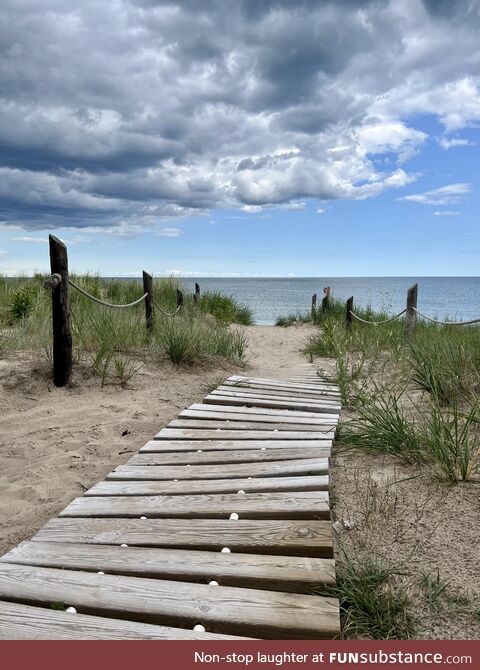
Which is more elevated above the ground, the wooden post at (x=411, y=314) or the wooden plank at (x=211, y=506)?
the wooden post at (x=411, y=314)

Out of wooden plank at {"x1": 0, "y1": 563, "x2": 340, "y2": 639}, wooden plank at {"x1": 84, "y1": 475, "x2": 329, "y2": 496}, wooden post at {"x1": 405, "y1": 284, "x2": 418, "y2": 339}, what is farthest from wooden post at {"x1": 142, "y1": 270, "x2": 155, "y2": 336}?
wooden plank at {"x1": 0, "y1": 563, "x2": 340, "y2": 639}

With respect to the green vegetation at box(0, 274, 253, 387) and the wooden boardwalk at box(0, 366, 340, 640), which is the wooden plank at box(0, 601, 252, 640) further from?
the green vegetation at box(0, 274, 253, 387)

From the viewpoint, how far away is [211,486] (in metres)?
2.93

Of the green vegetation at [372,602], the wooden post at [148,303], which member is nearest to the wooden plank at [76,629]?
the green vegetation at [372,602]

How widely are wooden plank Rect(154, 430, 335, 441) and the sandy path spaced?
39 cm

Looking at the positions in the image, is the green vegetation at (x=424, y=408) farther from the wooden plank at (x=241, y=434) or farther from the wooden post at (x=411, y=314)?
the wooden post at (x=411, y=314)

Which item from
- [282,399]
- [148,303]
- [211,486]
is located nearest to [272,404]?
[282,399]

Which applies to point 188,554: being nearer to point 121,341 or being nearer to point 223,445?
point 223,445

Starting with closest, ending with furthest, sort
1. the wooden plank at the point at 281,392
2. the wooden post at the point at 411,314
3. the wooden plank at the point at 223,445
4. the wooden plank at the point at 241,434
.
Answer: the wooden plank at the point at 223,445 < the wooden plank at the point at 241,434 < the wooden plank at the point at 281,392 < the wooden post at the point at 411,314

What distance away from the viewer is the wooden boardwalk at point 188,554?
1787 mm

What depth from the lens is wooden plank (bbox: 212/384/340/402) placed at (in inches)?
212

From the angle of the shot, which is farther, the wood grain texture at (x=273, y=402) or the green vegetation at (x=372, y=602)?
the wood grain texture at (x=273, y=402)
